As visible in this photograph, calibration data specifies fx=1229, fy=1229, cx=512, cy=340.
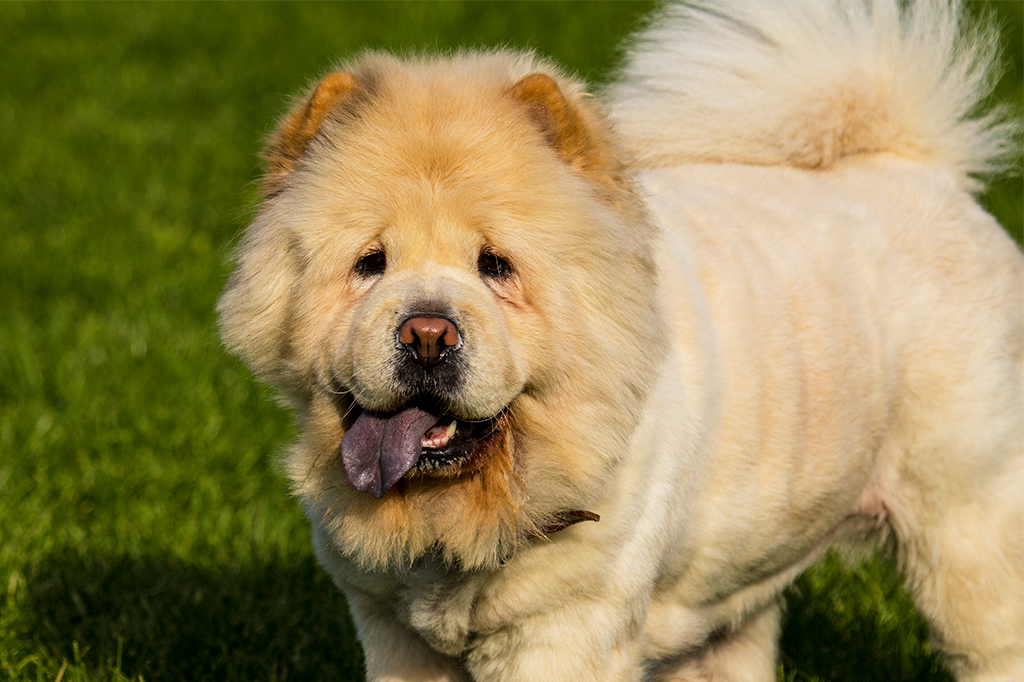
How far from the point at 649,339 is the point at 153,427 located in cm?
334

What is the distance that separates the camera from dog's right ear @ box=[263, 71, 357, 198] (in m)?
2.85

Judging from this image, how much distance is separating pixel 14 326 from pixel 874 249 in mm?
4733

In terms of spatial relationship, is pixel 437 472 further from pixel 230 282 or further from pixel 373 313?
pixel 230 282

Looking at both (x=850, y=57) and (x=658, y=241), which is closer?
(x=658, y=241)

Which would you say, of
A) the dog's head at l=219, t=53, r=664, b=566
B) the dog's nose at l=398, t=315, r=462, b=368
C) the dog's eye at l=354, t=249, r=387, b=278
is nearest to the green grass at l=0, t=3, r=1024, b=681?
the dog's head at l=219, t=53, r=664, b=566

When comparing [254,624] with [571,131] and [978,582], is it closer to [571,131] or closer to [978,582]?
[571,131]

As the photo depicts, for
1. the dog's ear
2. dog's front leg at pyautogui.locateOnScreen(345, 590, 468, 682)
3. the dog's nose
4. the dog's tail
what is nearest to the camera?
the dog's nose

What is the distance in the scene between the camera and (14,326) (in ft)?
Result: 21.3

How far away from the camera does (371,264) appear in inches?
107

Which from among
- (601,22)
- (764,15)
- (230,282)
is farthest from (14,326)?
(601,22)

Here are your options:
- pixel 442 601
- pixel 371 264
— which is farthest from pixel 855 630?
pixel 371 264

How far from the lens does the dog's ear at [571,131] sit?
9.19 feet

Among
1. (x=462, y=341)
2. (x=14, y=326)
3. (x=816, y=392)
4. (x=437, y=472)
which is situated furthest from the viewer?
(x=14, y=326)

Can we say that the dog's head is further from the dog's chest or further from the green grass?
the green grass
